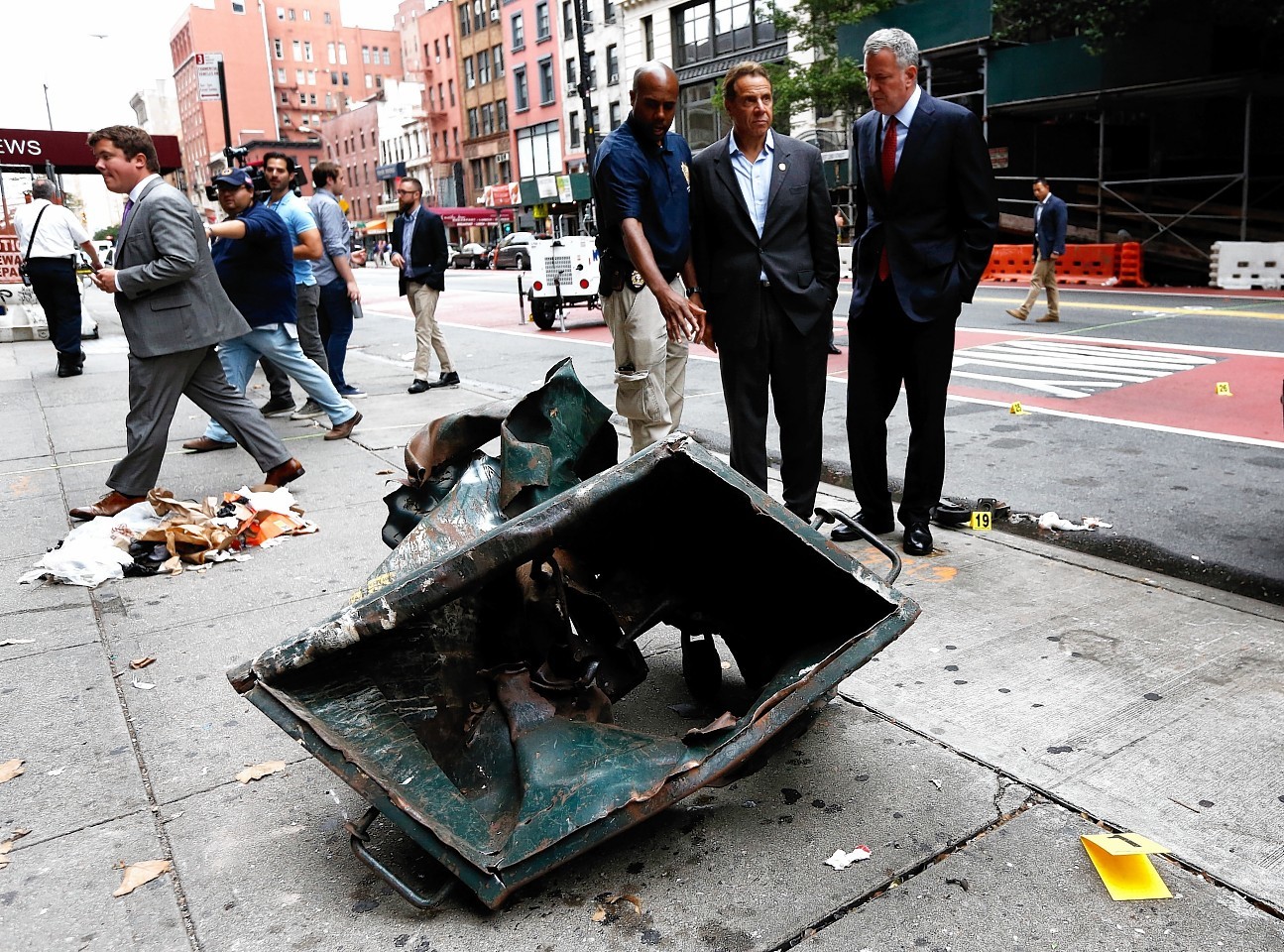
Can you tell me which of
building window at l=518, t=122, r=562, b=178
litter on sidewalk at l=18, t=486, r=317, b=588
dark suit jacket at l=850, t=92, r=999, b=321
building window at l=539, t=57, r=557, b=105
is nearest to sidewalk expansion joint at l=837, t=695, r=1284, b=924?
dark suit jacket at l=850, t=92, r=999, b=321

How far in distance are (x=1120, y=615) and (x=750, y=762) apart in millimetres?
1915

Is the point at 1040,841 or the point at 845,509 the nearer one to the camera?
the point at 1040,841

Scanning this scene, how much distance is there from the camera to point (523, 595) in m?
2.88

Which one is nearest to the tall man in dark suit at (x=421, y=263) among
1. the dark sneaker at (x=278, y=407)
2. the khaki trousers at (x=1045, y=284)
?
the dark sneaker at (x=278, y=407)

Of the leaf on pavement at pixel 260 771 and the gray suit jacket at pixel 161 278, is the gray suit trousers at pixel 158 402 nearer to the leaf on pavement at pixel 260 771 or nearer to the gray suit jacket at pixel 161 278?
the gray suit jacket at pixel 161 278

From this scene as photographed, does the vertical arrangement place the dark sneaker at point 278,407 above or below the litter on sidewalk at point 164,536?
above

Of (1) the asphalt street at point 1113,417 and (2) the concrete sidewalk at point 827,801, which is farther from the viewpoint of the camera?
(1) the asphalt street at point 1113,417

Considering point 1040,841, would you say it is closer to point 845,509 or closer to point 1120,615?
point 1120,615

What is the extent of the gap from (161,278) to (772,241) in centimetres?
327

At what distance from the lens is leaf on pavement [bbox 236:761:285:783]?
9.48 feet

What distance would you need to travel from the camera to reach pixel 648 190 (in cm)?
454

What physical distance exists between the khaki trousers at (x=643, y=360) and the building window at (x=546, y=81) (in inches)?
2386

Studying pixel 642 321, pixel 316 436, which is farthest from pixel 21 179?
pixel 642 321

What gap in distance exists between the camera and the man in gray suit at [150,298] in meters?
5.42
